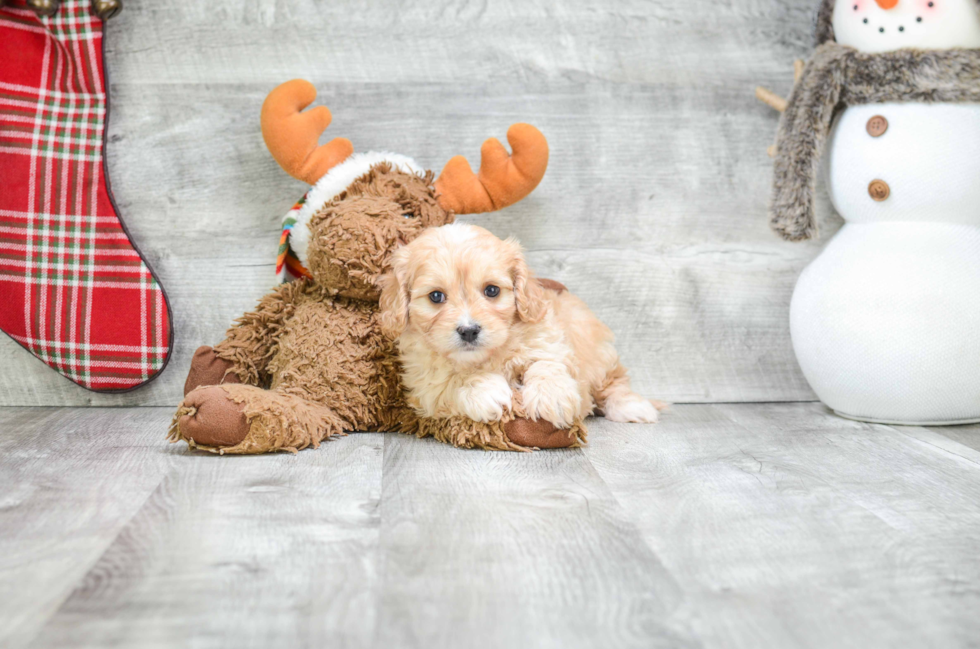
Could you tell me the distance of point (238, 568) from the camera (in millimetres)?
1051

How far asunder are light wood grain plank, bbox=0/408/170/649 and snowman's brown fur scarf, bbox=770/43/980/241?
1550 millimetres

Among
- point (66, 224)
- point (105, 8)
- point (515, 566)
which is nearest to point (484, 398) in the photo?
point (515, 566)

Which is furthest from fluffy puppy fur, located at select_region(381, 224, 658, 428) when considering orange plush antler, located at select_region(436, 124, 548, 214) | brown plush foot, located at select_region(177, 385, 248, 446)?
brown plush foot, located at select_region(177, 385, 248, 446)

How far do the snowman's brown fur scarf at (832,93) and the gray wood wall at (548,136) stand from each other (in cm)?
28

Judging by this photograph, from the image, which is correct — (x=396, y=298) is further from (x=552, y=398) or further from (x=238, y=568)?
(x=238, y=568)

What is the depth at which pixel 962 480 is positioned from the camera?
1.48 m

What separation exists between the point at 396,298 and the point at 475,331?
0.20 metres

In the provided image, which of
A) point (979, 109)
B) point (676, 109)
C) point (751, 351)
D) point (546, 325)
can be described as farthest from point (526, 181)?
point (979, 109)

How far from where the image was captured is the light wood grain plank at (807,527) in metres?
0.93

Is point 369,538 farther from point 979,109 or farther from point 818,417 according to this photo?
point 979,109

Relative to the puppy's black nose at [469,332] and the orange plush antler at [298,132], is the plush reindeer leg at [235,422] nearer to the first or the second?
the puppy's black nose at [469,332]

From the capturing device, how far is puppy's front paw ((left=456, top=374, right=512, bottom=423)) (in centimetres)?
165

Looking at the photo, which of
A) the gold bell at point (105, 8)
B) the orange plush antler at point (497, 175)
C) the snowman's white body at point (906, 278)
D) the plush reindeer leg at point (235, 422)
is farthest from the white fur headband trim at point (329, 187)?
the snowman's white body at point (906, 278)

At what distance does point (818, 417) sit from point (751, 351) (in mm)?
304
